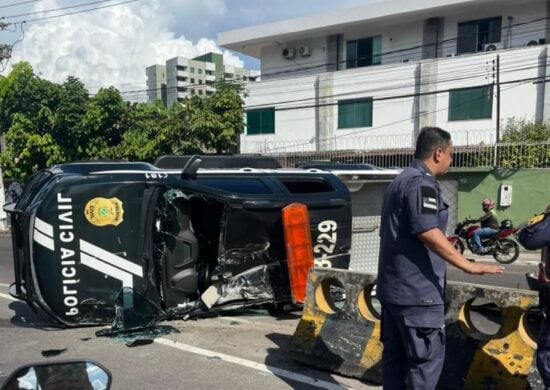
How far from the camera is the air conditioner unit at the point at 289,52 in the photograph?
943 inches

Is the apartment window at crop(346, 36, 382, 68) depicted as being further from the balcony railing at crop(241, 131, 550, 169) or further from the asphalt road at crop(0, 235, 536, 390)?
the asphalt road at crop(0, 235, 536, 390)

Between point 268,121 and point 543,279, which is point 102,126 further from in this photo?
point 543,279

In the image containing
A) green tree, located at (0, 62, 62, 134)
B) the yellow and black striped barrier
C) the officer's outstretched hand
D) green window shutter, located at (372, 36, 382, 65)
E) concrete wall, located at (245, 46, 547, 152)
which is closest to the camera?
the officer's outstretched hand

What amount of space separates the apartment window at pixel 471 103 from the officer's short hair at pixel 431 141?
1684 centimetres

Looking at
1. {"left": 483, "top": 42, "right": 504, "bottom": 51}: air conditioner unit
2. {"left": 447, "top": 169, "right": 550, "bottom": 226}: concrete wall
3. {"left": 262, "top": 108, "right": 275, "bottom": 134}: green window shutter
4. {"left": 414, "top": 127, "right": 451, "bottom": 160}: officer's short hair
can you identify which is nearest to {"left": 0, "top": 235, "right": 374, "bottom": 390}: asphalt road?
{"left": 414, "top": 127, "right": 451, "bottom": 160}: officer's short hair

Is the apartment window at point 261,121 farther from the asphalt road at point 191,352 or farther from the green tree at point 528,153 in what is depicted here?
the asphalt road at point 191,352

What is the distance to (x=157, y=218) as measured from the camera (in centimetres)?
518

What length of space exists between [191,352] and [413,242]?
8.70ft

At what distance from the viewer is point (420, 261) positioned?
278cm

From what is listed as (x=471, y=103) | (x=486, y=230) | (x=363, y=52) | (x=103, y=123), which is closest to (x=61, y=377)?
(x=486, y=230)

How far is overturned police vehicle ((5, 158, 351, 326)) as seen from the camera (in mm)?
4809

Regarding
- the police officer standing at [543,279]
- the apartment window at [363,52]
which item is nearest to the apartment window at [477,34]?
the apartment window at [363,52]

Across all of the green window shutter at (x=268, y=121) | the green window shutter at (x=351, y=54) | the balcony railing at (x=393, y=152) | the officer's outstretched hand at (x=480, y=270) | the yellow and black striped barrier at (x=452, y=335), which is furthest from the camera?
the green window shutter at (x=268, y=121)

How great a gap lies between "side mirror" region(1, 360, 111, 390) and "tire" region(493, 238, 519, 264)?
10.7m
